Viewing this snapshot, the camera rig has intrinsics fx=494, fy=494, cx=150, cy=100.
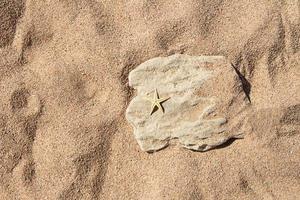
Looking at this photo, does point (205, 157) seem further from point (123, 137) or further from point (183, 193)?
point (123, 137)

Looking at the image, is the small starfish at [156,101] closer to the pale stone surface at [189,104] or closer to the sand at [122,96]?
the pale stone surface at [189,104]

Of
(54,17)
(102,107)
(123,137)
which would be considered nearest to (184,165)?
(123,137)

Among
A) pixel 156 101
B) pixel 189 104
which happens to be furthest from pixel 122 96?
pixel 189 104

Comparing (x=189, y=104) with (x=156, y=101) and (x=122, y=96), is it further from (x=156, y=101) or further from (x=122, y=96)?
(x=122, y=96)

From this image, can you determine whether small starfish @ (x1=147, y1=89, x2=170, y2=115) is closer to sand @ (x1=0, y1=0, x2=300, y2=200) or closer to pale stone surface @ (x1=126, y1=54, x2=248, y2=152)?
pale stone surface @ (x1=126, y1=54, x2=248, y2=152)

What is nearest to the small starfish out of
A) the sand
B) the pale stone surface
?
the pale stone surface

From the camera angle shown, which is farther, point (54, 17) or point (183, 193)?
point (54, 17)
